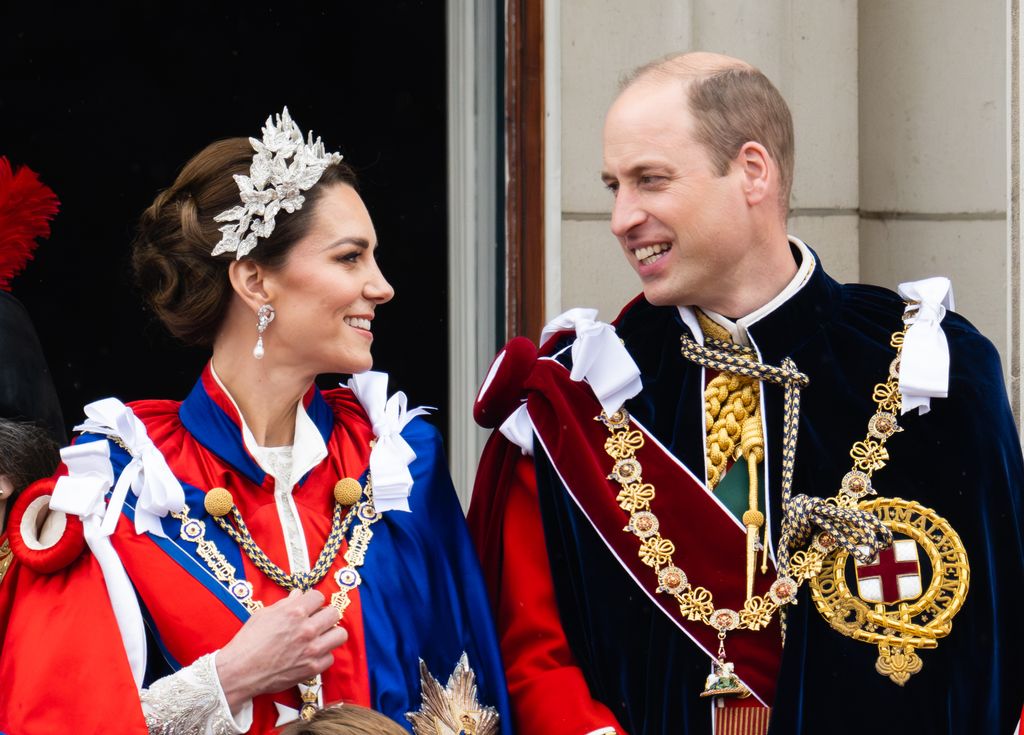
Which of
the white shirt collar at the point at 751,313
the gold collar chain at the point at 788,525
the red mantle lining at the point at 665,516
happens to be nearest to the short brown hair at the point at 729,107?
the white shirt collar at the point at 751,313

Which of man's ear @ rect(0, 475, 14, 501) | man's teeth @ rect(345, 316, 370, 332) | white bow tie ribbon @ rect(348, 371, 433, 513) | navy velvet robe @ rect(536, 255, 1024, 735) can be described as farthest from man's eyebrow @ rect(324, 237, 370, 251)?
man's ear @ rect(0, 475, 14, 501)

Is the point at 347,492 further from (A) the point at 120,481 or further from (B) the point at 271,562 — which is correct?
(A) the point at 120,481

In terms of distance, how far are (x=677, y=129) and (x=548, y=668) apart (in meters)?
1.01

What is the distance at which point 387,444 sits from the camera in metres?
3.10

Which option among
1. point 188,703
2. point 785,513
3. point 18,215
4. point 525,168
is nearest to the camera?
point 188,703

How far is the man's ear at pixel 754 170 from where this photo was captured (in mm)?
A: 3020

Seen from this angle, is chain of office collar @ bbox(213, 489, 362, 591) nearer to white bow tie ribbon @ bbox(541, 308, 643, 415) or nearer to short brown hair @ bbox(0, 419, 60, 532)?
short brown hair @ bbox(0, 419, 60, 532)

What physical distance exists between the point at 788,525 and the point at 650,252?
553mm

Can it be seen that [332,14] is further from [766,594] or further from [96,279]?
[766,594]

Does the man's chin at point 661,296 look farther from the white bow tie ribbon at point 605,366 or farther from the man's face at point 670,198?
the white bow tie ribbon at point 605,366

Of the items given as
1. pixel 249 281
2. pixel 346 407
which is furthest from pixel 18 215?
pixel 346 407

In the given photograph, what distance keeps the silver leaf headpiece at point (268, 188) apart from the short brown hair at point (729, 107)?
626 mm

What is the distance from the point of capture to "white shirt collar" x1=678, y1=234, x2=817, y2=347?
3.07m

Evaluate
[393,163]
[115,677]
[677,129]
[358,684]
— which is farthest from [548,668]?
[393,163]
